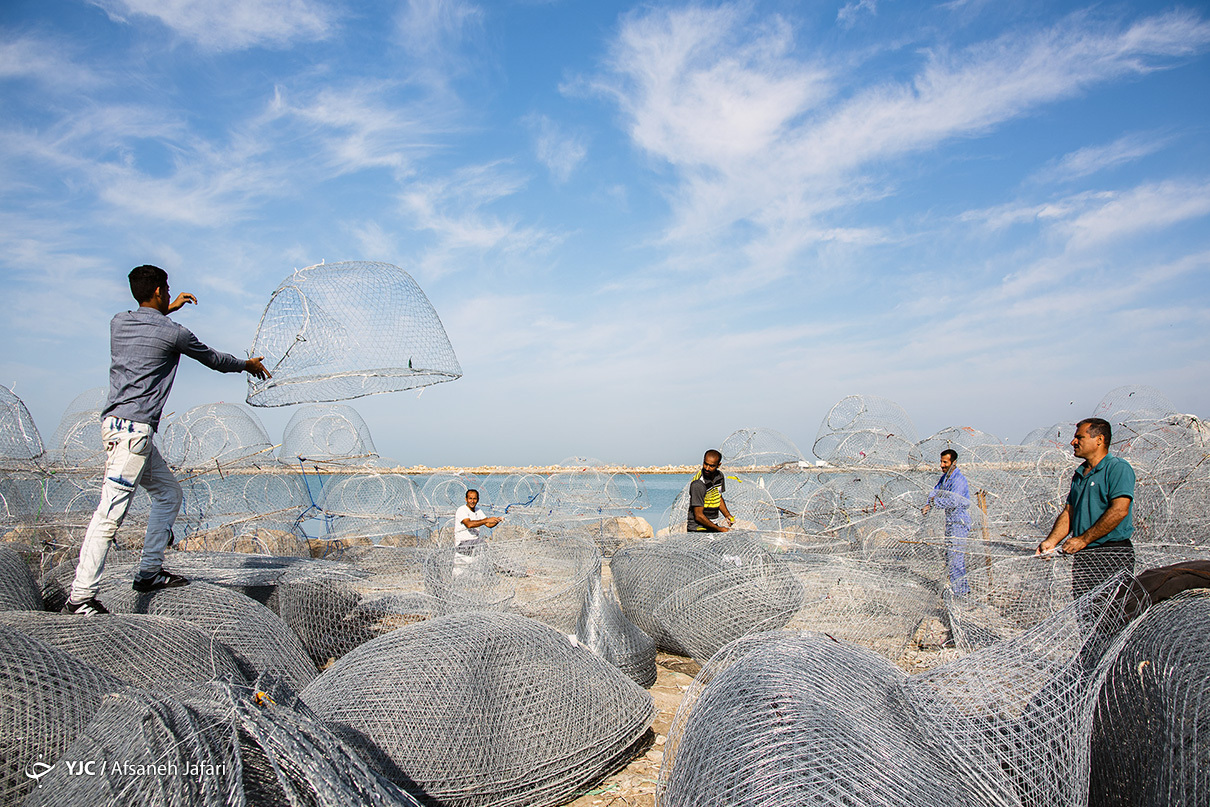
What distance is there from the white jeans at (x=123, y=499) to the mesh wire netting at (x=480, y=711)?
4.94 feet

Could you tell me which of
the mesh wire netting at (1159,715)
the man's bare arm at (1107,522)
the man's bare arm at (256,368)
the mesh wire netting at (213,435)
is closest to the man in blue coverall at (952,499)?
the man's bare arm at (1107,522)

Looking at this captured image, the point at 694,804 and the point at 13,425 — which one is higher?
the point at 13,425

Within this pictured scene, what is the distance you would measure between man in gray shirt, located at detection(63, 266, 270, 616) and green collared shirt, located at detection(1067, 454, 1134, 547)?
16.3ft

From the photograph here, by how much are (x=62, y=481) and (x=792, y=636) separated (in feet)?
29.6

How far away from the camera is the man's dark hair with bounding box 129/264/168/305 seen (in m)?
3.85

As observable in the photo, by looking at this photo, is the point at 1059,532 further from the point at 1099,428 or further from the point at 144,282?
the point at 144,282

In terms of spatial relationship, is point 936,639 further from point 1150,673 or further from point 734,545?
point 1150,673

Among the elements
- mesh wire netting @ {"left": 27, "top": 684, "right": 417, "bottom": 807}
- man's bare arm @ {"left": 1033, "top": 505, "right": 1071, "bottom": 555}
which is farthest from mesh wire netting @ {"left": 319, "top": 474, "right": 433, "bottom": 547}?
man's bare arm @ {"left": 1033, "top": 505, "right": 1071, "bottom": 555}

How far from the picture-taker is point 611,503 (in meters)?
12.2

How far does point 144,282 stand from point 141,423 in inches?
32.3

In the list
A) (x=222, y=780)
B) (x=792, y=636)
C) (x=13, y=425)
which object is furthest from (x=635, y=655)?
(x=13, y=425)

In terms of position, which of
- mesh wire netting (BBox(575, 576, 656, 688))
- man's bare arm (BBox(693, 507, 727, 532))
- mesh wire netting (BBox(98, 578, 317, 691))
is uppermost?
man's bare arm (BBox(693, 507, 727, 532))

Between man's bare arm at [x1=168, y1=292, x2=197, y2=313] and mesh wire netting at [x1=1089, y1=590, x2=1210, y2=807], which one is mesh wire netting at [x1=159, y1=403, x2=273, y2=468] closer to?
man's bare arm at [x1=168, y1=292, x2=197, y2=313]

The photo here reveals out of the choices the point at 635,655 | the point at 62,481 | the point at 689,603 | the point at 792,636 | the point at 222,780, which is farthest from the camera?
the point at 62,481
